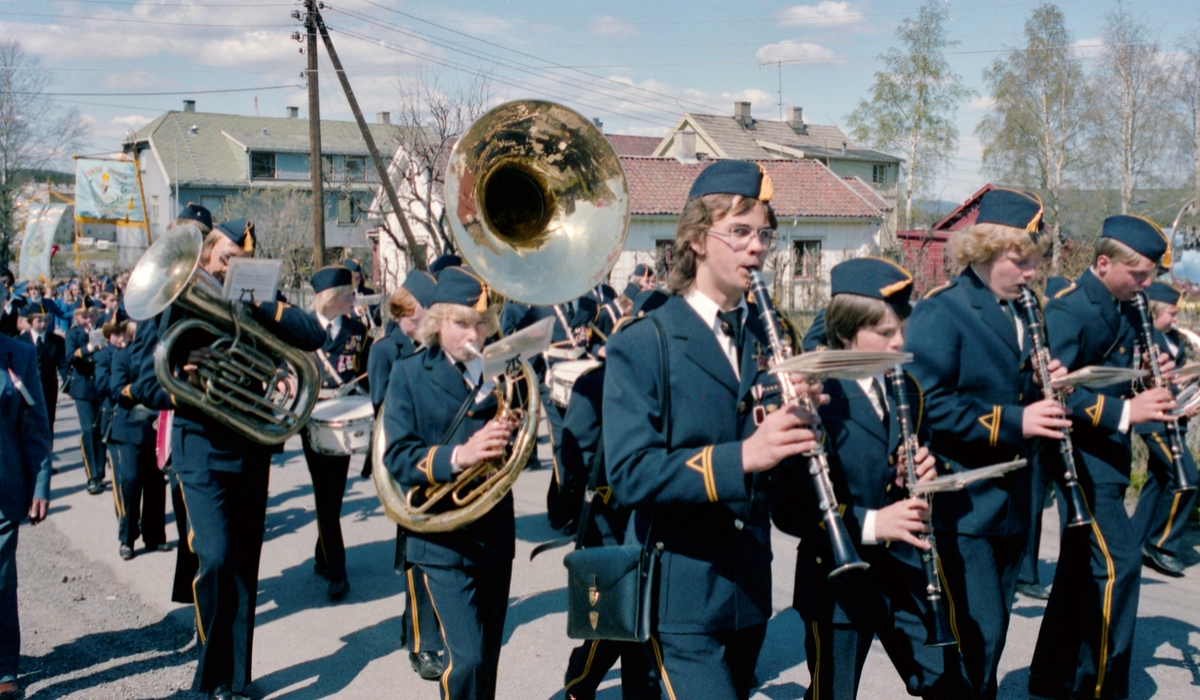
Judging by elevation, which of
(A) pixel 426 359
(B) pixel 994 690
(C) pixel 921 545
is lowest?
(B) pixel 994 690

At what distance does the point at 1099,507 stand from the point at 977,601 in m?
1.16

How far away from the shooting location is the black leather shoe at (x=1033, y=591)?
588 centimetres

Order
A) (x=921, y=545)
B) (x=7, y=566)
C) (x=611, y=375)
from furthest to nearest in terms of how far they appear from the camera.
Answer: (x=7, y=566) < (x=921, y=545) < (x=611, y=375)

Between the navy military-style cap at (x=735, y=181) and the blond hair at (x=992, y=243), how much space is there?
136cm

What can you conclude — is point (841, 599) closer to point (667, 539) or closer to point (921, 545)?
point (921, 545)

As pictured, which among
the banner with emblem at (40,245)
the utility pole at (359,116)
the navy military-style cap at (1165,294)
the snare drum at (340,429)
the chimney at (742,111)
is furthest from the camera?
the chimney at (742,111)

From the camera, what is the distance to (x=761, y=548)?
110 inches

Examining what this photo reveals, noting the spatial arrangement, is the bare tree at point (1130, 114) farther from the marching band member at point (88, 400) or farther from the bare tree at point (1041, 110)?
the marching band member at point (88, 400)

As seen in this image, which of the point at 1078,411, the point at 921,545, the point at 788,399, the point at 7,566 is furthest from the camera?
the point at 7,566

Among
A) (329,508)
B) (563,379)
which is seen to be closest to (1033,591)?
(563,379)

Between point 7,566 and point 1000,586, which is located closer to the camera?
point 1000,586

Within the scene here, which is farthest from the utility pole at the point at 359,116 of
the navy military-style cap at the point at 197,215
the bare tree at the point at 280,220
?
the bare tree at the point at 280,220

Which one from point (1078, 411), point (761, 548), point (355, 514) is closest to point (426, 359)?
point (761, 548)

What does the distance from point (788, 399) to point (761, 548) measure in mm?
500
